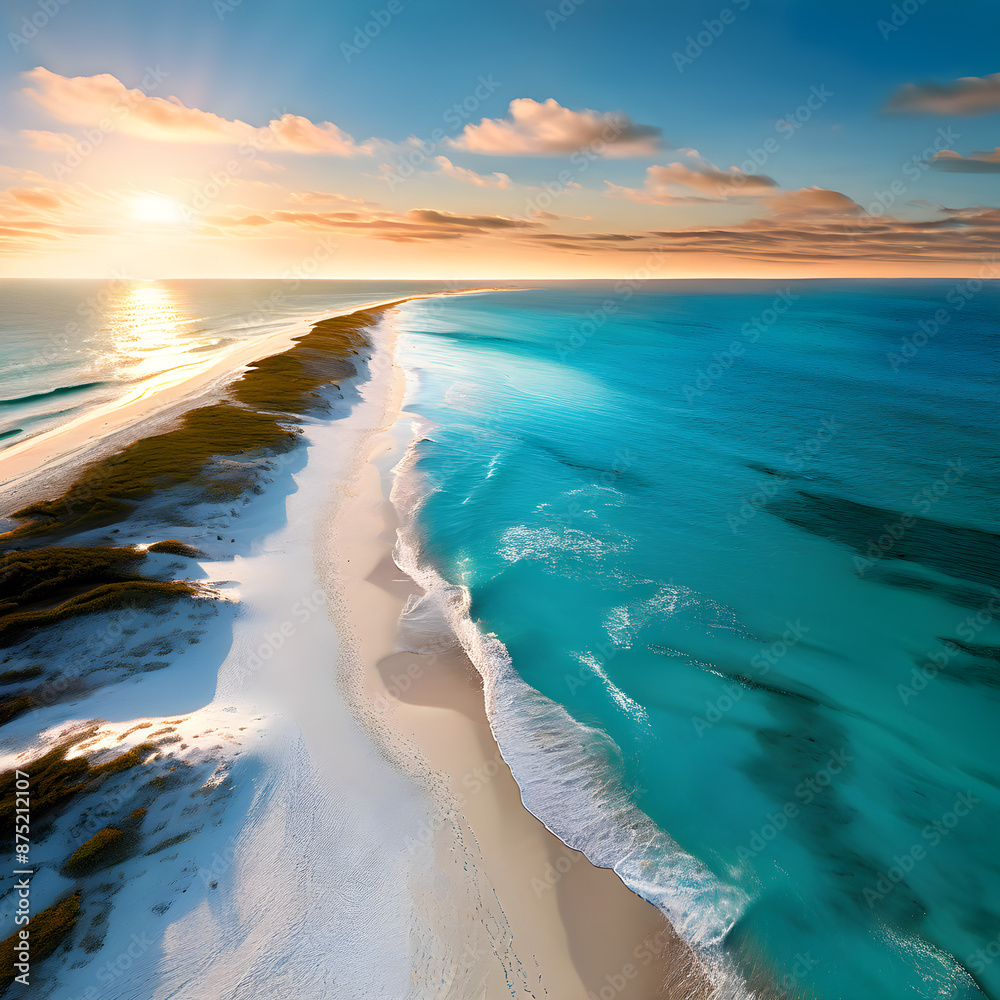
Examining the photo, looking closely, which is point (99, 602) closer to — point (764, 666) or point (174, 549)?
point (174, 549)

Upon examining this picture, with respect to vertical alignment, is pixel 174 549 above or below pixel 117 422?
above

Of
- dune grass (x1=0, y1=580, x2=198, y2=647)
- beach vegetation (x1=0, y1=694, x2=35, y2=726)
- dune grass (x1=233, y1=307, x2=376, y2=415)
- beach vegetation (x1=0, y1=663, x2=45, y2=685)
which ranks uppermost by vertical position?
dune grass (x1=233, y1=307, x2=376, y2=415)

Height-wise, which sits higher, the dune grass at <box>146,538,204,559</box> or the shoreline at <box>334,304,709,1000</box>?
the dune grass at <box>146,538,204,559</box>

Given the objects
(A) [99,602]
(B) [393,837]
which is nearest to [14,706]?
(A) [99,602]

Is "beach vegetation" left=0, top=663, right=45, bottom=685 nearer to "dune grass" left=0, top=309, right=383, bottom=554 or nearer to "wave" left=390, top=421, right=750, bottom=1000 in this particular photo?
"dune grass" left=0, top=309, right=383, bottom=554

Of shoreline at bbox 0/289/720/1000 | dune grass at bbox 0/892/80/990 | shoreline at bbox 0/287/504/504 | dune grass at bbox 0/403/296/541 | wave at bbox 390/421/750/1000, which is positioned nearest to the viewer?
dune grass at bbox 0/892/80/990

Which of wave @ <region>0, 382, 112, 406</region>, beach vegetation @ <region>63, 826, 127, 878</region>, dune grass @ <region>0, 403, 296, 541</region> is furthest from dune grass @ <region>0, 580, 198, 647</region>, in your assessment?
wave @ <region>0, 382, 112, 406</region>
